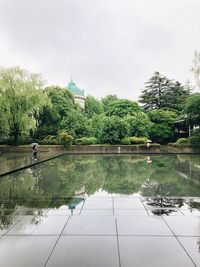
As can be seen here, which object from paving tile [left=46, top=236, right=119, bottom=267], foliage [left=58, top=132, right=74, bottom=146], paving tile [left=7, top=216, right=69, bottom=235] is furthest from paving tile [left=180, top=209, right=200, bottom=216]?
foliage [left=58, top=132, right=74, bottom=146]

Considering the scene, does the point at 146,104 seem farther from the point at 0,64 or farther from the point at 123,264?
the point at 123,264

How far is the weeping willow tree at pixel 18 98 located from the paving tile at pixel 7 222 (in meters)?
25.1

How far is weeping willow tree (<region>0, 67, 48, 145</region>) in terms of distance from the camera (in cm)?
2841

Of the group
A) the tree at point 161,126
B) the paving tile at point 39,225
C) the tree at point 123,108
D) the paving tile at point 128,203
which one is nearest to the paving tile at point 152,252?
the paving tile at point 39,225

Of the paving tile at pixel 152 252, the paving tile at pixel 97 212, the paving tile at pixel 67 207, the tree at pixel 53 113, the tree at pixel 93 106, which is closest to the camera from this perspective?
the paving tile at pixel 152 252

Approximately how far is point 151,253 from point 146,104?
42787 millimetres

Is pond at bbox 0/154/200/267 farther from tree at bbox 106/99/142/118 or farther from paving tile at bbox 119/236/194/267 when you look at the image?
tree at bbox 106/99/142/118

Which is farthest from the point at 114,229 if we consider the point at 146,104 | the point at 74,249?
the point at 146,104

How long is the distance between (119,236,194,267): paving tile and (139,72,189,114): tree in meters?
39.6

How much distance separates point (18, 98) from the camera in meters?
28.6

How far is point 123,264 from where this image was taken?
298cm

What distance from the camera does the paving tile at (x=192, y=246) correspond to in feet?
10.3

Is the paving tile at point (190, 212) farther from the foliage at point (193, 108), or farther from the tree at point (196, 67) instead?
the tree at point (196, 67)

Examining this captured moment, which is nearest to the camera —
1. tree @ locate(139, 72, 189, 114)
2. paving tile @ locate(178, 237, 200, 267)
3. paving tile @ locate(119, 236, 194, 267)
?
paving tile @ locate(119, 236, 194, 267)
